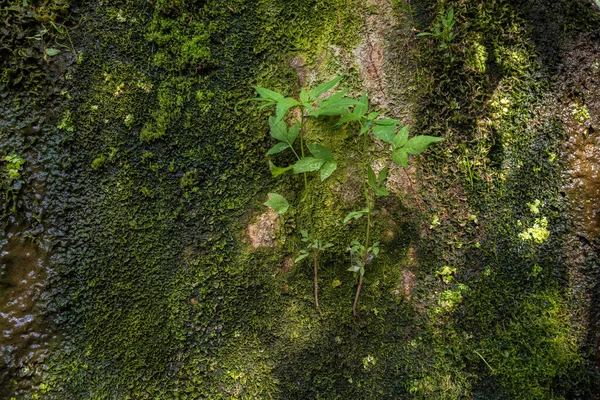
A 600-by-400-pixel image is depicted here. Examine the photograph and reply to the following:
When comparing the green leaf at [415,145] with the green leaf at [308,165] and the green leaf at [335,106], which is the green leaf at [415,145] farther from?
the green leaf at [308,165]

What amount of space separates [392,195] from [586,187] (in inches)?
A: 46.4

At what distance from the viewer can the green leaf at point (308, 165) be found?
2029 millimetres

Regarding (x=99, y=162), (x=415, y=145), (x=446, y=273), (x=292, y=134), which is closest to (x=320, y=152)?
(x=292, y=134)

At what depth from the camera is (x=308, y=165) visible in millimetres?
2037

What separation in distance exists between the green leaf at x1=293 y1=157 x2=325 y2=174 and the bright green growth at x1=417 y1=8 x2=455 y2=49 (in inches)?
42.4

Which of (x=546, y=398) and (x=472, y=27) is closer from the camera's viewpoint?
(x=546, y=398)

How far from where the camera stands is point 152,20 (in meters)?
2.39

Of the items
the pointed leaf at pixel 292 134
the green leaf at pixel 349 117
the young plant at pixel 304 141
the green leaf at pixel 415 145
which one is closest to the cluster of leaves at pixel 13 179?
the young plant at pixel 304 141

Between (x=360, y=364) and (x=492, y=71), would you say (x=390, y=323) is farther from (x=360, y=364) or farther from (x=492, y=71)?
(x=492, y=71)

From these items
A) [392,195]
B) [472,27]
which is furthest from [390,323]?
[472,27]

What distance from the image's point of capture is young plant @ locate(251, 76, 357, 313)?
1.91 metres

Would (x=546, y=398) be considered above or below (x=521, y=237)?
below

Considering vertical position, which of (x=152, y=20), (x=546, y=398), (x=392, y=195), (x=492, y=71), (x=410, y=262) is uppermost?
(x=152, y=20)

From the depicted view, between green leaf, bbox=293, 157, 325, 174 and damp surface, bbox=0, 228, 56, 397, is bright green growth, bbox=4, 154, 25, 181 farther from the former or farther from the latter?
green leaf, bbox=293, 157, 325, 174
